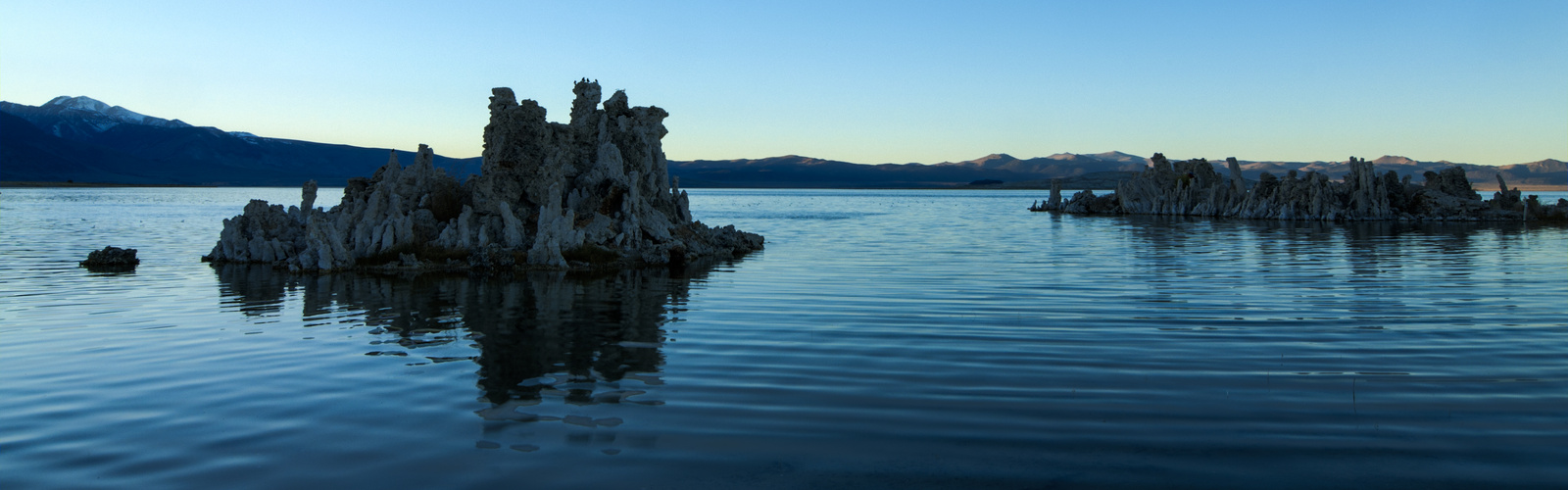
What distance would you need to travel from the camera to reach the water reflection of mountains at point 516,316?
11.9 meters

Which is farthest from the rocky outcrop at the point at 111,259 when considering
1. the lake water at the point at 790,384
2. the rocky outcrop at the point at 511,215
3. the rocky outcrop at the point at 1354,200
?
the rocky outcrop at the point at 1354,200

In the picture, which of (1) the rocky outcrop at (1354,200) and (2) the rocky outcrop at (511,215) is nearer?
(2) the rocky outcrop at (511,215)

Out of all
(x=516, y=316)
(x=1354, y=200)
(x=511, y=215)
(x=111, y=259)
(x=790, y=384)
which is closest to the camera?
(x=790, y=384)

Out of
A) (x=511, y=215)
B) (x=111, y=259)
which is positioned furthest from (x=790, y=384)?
(x=111, y=259)

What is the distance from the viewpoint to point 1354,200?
230 feet

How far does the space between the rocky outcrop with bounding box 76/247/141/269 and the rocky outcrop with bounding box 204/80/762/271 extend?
2.54 meters

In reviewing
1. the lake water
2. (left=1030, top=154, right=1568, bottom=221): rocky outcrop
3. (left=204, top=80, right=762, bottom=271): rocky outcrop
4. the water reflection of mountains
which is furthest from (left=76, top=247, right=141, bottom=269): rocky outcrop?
(left=1030, top=154, right=1568, bottom=221): rocky outcrop

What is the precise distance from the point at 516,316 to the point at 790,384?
850cm

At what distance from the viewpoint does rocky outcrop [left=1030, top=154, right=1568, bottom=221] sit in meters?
66.6

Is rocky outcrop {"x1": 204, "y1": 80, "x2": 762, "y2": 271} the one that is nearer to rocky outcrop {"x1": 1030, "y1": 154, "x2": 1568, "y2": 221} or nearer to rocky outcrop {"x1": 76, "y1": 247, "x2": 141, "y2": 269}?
rocky outcrop {"x1": 76, "y1": 247, "x2": 141, "y2": 269}

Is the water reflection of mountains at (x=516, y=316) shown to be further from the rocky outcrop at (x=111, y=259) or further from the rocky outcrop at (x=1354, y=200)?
the rocky outcrop at (x=1354, y=200)

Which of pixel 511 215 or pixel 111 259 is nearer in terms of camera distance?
pixel 111 259

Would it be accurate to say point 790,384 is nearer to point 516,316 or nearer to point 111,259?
point 516,316

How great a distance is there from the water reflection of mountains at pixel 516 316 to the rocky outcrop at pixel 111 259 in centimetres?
302
